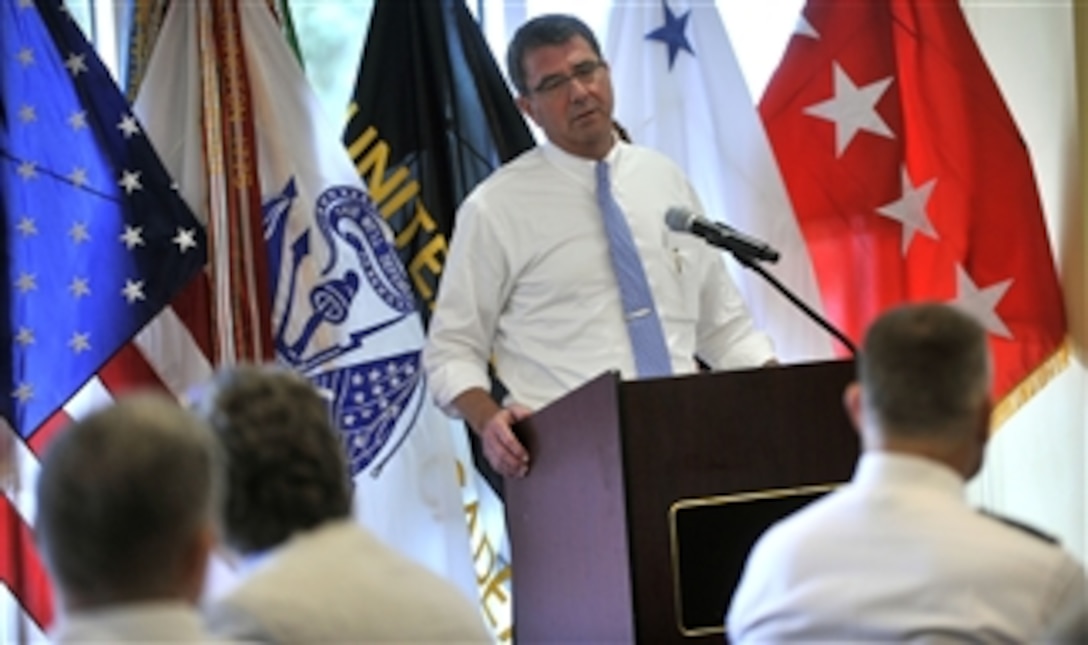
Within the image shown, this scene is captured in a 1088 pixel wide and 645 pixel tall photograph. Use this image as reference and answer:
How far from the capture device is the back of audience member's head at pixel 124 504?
4.89 ft

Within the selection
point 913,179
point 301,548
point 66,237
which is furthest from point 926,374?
point 913,179

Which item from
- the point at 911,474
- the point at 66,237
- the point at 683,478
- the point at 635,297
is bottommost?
the point at 683,478

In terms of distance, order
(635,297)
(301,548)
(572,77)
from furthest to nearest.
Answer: (572,77)
(635,297)
(301,548)

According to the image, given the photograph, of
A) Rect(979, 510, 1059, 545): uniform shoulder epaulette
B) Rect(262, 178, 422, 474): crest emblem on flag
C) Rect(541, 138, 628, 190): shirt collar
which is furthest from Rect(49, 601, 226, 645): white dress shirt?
Rect(262, 178, 422, 474): crest emblem on flag

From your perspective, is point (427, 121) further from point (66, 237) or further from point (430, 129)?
point (66, 237)

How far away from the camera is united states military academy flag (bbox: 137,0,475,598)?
407cm

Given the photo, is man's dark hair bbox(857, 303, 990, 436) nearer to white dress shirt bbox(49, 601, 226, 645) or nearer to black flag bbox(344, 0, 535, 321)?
white dress shirt bbox(49, 601, 226, 645)

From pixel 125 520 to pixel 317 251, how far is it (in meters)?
2.67

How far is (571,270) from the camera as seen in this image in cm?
363

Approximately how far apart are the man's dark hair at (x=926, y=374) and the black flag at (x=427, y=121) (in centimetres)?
240

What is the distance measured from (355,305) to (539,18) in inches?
33.7

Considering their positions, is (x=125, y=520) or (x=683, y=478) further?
(x=683, y=478)

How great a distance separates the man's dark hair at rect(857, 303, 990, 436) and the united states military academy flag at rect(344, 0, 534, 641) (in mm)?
2376

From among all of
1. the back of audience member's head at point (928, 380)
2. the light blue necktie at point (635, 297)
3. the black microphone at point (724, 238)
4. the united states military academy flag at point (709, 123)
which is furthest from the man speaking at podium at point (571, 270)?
the back of audience member's head at point (928, 380)
